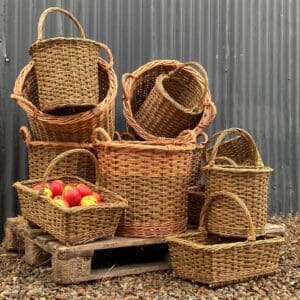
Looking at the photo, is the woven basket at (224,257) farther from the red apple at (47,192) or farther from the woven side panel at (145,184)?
the red apple at (47,192)

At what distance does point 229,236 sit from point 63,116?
1.40 m

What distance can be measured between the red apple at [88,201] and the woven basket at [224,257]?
542 millimetres

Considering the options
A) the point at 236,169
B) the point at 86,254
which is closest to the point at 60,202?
the point at 86,254

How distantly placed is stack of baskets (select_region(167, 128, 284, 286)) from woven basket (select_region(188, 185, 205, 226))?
41cm

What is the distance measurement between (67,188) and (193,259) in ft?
2.94

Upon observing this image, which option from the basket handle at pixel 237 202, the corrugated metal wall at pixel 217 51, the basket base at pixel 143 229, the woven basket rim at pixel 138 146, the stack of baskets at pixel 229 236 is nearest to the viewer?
the stack of baskets at pixel 229 236

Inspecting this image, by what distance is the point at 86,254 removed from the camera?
11.6 ft

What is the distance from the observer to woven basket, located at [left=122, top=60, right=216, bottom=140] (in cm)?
456

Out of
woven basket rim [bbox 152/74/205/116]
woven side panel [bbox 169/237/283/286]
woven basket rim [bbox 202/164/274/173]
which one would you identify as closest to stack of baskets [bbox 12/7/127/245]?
woven basket rim [bbox 152/74/205/116]

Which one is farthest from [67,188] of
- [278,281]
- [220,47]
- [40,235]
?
[220,47]

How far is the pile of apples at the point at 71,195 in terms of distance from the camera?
3.58 metres

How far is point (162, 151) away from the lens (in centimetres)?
377

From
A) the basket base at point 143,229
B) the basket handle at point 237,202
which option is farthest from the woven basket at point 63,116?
the basket handle at point 237,202

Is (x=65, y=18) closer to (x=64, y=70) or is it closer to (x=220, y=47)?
(x=64, y=70)
